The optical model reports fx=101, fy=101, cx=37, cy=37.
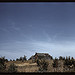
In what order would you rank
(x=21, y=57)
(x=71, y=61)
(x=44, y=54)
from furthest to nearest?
(x=44, y=54) < (x=21, y=57) < (x=71, y=61)

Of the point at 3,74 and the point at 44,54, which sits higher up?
the point at 44,54

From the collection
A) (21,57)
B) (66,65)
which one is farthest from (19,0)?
(21,57)

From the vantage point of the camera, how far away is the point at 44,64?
10.9 metres

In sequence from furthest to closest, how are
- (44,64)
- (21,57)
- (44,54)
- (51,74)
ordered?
(44,54) → (21,57) → (44,64) → (51,74)

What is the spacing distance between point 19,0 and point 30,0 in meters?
→ 0.10

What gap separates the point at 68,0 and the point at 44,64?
34.6ft

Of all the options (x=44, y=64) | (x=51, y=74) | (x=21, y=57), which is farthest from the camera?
(x=21, y=57)

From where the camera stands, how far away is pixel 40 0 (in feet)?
3.02

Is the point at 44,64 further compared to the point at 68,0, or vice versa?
the point at 44,64

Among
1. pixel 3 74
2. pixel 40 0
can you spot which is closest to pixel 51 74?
pixel 3 74

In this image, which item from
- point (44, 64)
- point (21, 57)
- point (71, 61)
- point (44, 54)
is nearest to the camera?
point (44, 64)

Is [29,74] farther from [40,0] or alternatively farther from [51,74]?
[40,0]

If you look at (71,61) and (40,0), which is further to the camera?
(71,61)

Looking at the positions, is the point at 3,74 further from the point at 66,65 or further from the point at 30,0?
the point at 66,65
